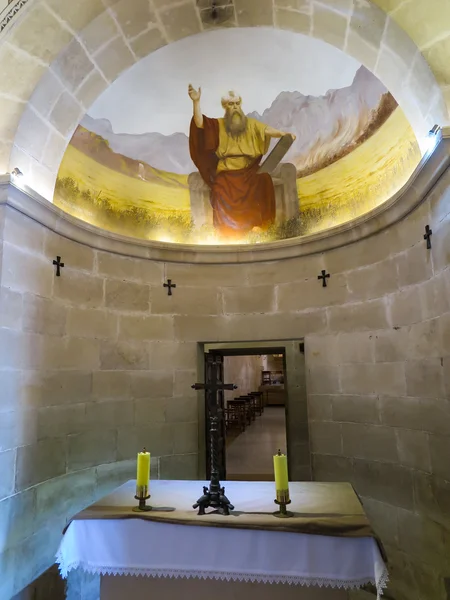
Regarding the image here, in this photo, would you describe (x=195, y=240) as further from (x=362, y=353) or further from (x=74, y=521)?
(x=74, y=521)

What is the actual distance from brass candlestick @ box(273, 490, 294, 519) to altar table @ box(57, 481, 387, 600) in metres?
0.06

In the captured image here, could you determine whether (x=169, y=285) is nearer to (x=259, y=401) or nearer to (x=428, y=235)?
(x=428, y=235)

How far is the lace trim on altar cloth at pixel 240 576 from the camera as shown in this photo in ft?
7.33

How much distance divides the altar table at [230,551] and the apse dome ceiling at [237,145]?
3163 millimetres

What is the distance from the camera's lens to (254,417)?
12.7 metres

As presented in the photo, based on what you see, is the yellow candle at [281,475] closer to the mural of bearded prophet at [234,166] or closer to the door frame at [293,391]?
the door frame at [293,391]

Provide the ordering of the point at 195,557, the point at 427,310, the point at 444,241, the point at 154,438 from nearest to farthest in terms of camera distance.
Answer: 1. the point at 195,557
2. the point at 444,241
3. the point at 427,310
4. the point at 154,438

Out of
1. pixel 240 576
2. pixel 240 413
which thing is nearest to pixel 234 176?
pixel 240 576

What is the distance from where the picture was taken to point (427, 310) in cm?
360

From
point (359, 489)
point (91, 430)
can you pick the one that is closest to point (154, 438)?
point (91, 430)

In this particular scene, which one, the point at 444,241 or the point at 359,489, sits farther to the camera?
the point at 359,489

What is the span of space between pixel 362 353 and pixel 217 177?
2672 mm

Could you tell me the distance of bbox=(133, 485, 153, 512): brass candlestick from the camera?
8.60 feet

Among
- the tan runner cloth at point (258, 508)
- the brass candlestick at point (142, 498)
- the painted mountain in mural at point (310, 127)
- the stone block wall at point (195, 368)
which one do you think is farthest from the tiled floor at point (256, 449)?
the painted mountain in mural at point (310, 127)
